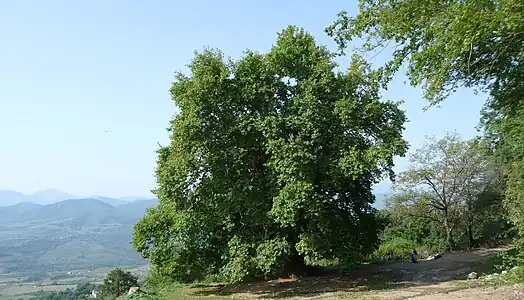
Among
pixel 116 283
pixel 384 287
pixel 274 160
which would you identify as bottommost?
pixel 116 283

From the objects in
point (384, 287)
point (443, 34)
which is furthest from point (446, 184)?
point (443, 34)

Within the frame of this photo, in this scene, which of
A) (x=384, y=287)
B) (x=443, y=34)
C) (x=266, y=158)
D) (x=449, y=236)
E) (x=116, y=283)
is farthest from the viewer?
(x=449, y=236)

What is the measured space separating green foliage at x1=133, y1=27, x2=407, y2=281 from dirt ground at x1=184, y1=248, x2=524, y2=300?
0.99 meters

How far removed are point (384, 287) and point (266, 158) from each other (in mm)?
6818

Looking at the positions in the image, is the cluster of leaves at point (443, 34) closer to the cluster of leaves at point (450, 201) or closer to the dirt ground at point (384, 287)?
the dirt ground at point (384, 287)

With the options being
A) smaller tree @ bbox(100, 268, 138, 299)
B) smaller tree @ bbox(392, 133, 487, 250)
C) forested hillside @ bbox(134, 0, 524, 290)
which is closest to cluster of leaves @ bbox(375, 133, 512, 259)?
smaller tree @ bbox(392, 133, 487, 250)

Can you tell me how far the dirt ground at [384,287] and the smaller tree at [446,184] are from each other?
22.8 feet

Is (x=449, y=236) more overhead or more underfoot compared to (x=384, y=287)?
more overhead

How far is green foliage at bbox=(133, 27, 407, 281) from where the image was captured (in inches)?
664

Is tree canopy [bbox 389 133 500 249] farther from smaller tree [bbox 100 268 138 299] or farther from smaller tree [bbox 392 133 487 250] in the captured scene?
smaller tree [bbox 100 268 138 299]

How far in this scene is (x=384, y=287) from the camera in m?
16.7

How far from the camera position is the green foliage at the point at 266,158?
16.9 m

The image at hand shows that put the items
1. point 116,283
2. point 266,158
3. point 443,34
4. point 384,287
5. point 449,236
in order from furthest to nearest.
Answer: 1. point 449,236
2. point 116,283
3. point 266,158
4. point 384,287
5. point 443,34

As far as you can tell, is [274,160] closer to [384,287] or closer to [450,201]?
[384,287]
